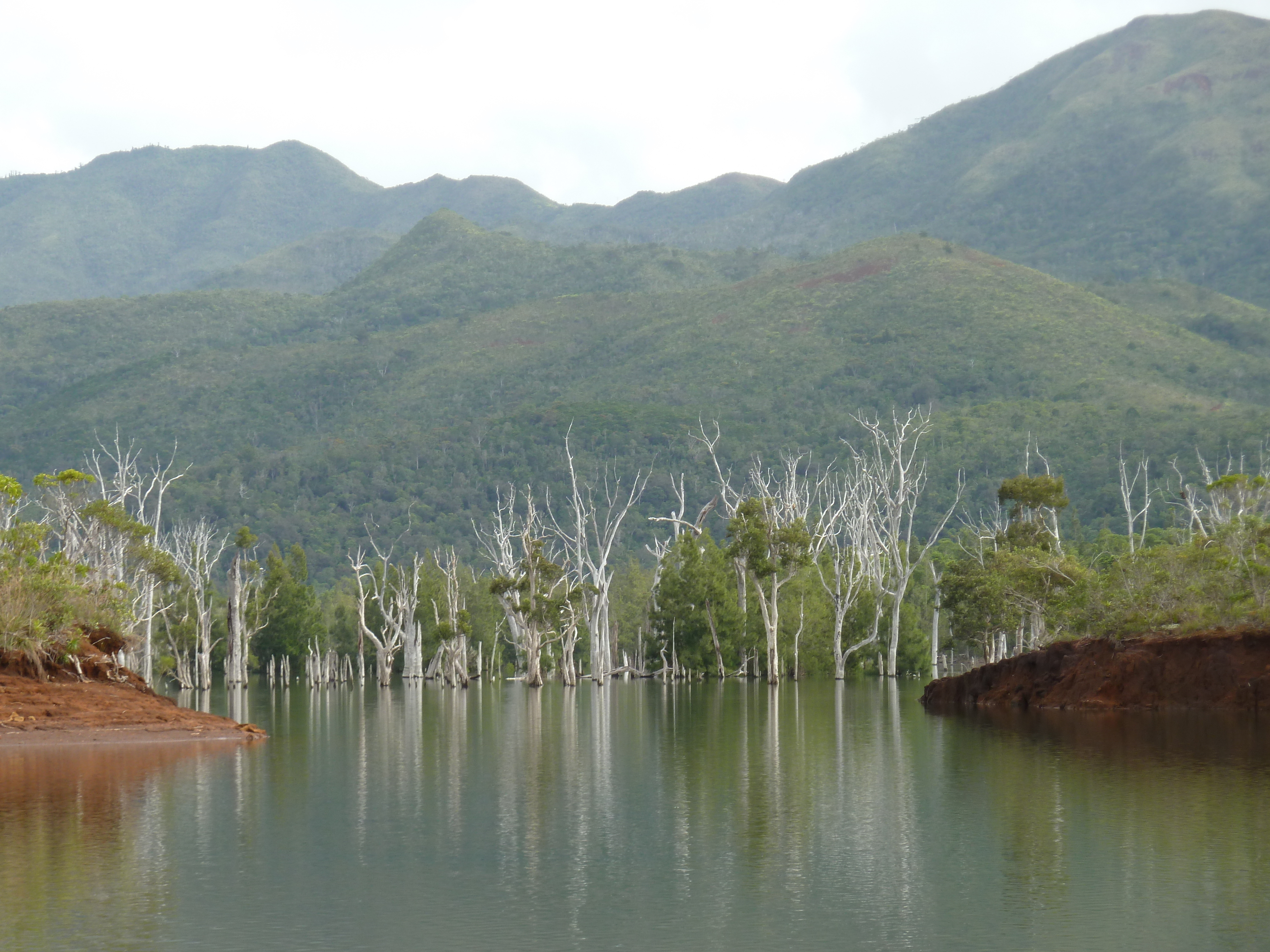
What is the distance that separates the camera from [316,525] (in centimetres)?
13038

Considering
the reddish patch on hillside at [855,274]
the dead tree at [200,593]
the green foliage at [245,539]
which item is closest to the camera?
the green foliage at [245,539]

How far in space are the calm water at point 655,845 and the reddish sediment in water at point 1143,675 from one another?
14.6 feet

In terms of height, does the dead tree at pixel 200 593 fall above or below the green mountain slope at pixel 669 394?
below

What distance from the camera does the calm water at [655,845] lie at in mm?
13133

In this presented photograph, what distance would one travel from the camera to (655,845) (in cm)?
1773

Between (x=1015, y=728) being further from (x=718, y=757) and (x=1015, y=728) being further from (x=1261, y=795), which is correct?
(x=1261, y=795)

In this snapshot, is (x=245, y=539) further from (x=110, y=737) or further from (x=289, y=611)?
(x=110, y=737)

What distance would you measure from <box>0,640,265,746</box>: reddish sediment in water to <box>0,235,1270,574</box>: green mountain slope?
3322 inches

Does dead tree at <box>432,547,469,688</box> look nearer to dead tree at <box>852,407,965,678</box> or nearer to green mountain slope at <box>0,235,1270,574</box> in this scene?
dead tree at <box>852,407,965,678</box>

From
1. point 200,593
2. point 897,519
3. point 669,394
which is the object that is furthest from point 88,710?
point 669,394

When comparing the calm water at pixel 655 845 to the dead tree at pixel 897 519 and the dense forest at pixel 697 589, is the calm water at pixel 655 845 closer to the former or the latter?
the dense forest at pixel 697 589

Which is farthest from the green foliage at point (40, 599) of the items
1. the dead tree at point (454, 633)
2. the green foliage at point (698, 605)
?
the green foliage at point (698, 605)

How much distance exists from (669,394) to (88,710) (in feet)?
375

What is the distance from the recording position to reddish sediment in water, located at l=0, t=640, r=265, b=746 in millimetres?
30625
